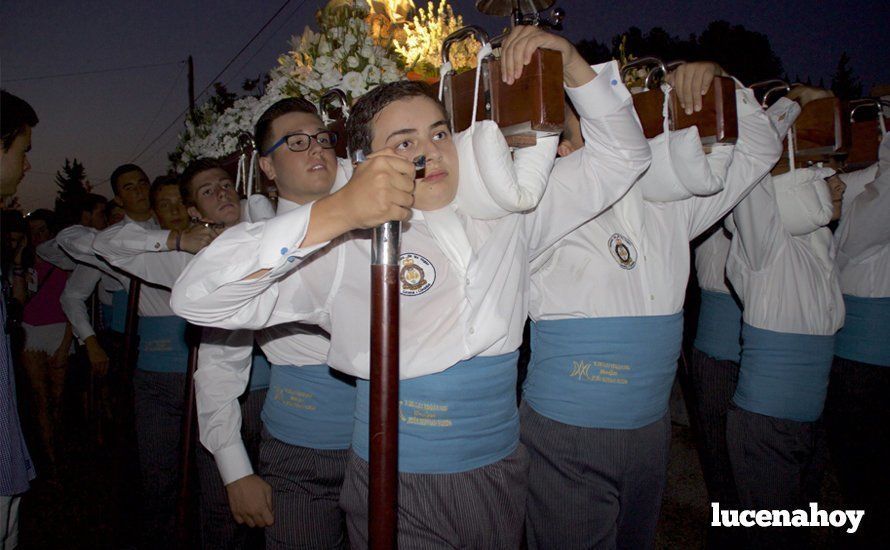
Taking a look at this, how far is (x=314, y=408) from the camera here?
231 centimetres

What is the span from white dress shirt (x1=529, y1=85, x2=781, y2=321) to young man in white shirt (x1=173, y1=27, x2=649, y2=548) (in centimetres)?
40

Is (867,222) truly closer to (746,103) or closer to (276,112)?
(746,103)

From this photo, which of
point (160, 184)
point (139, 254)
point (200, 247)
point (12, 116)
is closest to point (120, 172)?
point (160, 184)

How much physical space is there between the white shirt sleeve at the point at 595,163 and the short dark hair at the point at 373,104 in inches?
19.0

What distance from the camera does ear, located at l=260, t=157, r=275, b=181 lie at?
2.50 m

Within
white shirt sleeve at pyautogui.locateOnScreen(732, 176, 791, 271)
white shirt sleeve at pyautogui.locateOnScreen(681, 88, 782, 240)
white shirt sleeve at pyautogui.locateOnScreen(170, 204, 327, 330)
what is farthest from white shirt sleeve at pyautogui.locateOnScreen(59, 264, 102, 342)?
white shirt sleeve at pyautogui.locateOnScreen(732, 176, 791, 271)

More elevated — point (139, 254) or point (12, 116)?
point (12, 116)

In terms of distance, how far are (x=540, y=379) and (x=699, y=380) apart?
1507 millimetres

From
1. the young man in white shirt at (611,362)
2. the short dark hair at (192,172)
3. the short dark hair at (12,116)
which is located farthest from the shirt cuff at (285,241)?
the short dark hair at (192,172)

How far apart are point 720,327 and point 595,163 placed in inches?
69.1

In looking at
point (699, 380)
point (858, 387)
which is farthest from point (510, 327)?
point (858, 387)

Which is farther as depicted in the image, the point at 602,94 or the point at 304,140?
the point at 304,140

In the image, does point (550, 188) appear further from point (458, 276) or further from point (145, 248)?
point (145, 248)

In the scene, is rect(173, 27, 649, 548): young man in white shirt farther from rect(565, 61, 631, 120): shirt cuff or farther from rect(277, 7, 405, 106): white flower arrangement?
rect(277, 7, 405, 106): white flower arrangement
